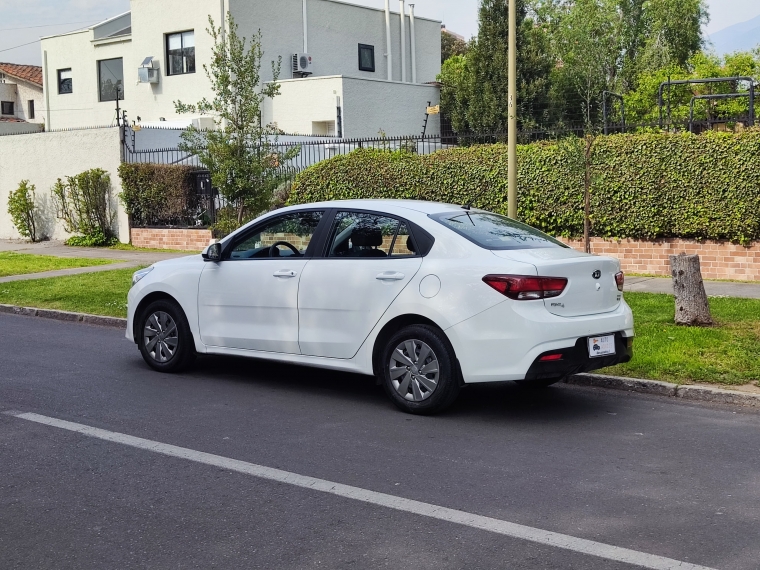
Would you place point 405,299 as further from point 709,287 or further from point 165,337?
point 709,287

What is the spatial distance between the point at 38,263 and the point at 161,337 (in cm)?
1227

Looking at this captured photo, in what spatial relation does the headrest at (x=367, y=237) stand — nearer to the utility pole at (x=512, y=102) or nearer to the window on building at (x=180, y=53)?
the utility pole at (x=512, y=102)

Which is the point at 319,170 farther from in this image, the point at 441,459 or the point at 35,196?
the point at 441,459

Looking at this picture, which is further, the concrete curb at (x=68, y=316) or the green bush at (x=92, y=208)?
the green bush at (x=92, y=208)

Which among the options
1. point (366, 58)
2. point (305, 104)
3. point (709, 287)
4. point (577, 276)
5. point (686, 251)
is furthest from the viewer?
point (366, 58)

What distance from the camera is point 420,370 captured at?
6.94 m

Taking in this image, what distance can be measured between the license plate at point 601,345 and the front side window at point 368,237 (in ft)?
4.97

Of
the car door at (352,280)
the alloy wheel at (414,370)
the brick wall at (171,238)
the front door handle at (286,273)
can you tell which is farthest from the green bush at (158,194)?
the alloy wheel at (414,370)

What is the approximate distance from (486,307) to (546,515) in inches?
82.8

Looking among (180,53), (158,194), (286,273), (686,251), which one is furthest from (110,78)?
(286,273)

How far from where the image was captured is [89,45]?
37469 mm

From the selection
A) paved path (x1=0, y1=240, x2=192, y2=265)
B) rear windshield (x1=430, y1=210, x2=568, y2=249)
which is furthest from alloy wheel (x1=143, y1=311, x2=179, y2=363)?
paved path (x1=0, y1=240, x2=192, y2=265)

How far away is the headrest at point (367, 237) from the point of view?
7.48 meters

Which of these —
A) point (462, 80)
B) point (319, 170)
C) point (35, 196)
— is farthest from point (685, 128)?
point (462, 80)
